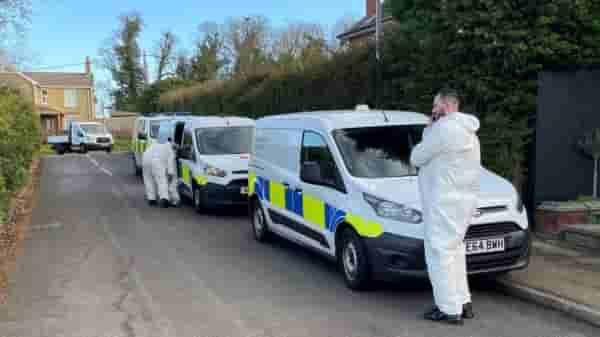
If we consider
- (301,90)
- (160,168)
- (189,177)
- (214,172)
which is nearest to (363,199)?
(214,172)

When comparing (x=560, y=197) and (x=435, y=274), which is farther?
(x=560, y=197)

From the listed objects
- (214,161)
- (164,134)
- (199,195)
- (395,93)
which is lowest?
(199,195)

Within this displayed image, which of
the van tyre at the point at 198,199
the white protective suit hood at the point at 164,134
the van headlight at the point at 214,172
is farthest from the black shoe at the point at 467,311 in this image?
the white protective suit hood at the point at 164,134

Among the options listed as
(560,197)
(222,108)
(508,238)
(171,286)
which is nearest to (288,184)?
(171,286)

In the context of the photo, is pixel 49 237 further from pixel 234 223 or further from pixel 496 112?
pixel 496 112

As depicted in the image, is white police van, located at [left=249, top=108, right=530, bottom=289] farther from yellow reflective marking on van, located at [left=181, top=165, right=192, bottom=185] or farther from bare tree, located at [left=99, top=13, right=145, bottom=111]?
bare tree, located at [left=99, top=13, right=145, bottom=111]

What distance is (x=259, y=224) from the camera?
912 centimetres

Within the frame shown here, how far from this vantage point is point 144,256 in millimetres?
8320

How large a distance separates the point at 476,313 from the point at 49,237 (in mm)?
7198

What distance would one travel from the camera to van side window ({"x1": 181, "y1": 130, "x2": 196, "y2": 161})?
1243cm

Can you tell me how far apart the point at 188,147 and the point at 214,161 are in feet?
4.25

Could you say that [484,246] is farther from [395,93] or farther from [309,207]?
[395,93]

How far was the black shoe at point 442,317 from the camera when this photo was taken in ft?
17.3

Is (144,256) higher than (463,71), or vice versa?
(463,71)
